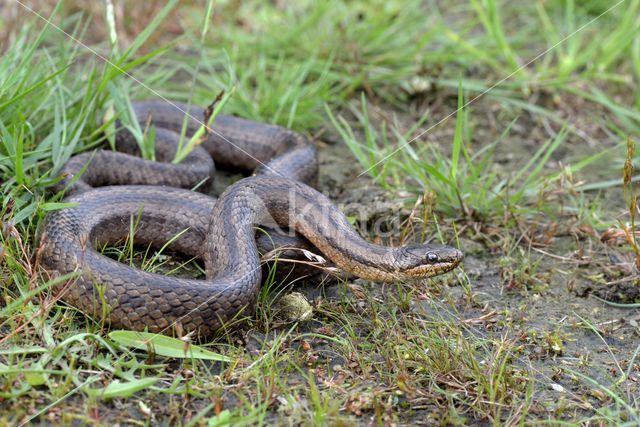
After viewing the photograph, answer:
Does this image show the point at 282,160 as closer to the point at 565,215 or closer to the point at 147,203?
the point at 147,203

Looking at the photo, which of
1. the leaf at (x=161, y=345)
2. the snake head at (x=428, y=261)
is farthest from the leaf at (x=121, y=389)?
the snake head at (x=428, y=261)

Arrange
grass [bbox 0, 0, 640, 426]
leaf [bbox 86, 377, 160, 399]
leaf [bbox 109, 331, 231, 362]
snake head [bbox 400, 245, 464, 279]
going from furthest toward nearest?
snake head [bbox 400, 245, 464, 279]
leaf [bbox 109, 331, 231, 362]
grass [bbox 0, 0, 640, 426]
leaf [bbox 86, 377, 160, 399]

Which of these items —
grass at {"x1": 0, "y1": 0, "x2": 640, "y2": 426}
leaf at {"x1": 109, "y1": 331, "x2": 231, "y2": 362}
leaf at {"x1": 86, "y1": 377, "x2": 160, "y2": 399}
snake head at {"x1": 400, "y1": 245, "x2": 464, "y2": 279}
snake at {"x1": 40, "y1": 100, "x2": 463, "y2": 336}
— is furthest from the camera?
snake head at {"x1": 400, "y1": 245, "x2": 464, "y2": 279}

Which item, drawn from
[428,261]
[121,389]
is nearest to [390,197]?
[428,261]

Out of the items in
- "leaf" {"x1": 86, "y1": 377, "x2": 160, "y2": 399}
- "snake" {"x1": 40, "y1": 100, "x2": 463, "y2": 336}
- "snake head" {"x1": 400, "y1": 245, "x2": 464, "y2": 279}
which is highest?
"snake" {"x1": 40, "y1": 100, "x2": 463, "y2": 336}

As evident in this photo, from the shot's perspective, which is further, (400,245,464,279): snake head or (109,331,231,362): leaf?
(400,245,464,279): snake head

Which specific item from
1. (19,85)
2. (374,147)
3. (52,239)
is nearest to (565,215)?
(374,147)

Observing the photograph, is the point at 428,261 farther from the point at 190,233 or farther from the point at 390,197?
the point at 190,233

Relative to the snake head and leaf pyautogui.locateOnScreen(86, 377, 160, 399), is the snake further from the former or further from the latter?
leaf pyautogui.locateOnScreen(86, 377, 160, 399)

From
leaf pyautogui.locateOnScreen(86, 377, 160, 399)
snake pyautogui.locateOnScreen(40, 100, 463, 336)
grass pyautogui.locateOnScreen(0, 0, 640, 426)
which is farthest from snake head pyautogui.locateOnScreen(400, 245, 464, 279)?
leaf pyautogui.locateOnScreen(86, 377, 160, 399)
